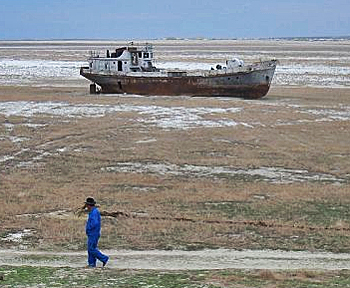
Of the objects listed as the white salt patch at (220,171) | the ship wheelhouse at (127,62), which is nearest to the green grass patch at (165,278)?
the white salt patch at (220,171)

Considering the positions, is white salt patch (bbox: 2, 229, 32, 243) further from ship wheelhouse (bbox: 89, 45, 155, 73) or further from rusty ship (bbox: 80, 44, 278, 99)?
ship wheelhouse (bbox: 89, 45, 155, 73)

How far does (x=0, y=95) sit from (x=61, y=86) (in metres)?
11.5

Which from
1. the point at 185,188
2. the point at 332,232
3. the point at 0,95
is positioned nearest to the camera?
the point at 332,232

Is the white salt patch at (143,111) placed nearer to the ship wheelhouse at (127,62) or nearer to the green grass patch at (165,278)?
the ship wheelhouse at (127,62)

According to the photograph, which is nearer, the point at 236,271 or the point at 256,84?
the point at 236,271

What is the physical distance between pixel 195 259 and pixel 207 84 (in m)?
38.6

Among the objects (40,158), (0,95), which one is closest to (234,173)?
(40,158)

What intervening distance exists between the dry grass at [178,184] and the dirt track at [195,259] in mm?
574

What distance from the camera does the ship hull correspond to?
2124 inches

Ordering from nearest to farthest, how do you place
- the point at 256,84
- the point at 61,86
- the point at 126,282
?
the point at 126,282
the point at 256,84
the point at 61,86

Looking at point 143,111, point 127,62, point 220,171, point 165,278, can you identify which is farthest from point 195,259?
point 127,62

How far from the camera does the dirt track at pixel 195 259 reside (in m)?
15.2

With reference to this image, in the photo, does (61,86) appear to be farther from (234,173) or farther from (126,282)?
(126,282)

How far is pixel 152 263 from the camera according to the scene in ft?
50.9
